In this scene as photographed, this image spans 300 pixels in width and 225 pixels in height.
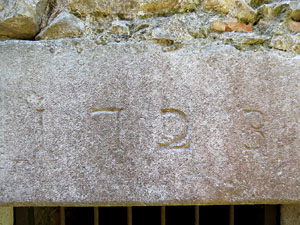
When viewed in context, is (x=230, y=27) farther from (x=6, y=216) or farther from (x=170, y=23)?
(x=6, y=216)

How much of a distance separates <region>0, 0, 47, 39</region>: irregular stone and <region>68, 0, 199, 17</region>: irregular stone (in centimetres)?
14

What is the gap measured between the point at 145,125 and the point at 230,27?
1.87 ft

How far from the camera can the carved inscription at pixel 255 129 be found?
0.95m

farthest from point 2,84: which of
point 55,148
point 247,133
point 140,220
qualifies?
point 140,220

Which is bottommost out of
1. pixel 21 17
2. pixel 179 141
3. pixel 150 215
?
pixel 150 215

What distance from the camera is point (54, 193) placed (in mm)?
950

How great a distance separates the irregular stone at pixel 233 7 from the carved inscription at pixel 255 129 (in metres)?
0.42

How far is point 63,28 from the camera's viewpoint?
0.97 m

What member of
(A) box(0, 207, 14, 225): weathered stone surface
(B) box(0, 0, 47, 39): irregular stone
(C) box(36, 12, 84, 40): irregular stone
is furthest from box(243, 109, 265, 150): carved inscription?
(A) box(0, 207, 14, 225): weathered stone surface

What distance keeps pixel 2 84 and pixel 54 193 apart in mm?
520

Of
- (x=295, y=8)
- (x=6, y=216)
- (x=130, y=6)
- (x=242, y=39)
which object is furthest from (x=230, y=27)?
(x=6, y=216)

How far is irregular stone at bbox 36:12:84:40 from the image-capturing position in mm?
A: 966

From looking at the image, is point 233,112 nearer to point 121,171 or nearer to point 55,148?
point 121,171

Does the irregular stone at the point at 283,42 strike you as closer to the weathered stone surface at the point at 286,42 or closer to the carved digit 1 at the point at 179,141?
the weathered stone surface at the point at 286,42
